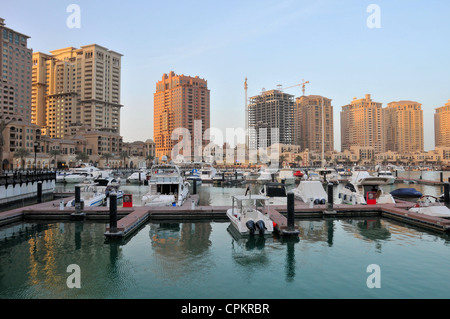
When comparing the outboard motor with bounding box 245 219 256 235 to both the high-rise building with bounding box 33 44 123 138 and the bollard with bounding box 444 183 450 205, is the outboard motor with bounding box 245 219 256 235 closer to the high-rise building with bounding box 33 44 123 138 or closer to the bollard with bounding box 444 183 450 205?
the bollard with bounding box 444 183 450 205

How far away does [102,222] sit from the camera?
2661 centimetres

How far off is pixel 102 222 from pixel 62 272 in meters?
12.2

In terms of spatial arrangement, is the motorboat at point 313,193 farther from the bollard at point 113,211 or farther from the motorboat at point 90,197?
the motorboat at point 90,197

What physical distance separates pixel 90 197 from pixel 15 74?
147 metres

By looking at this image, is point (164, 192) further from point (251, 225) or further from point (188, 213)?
point (251, 225)

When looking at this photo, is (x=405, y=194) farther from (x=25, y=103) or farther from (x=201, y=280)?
(x=25, y=103)

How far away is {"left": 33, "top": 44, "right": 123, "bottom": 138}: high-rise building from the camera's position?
166 meters

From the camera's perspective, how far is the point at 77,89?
17338 centimetres

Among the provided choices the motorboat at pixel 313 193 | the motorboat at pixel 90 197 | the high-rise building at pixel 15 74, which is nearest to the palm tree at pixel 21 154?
the high-rise building at pixel 15 74

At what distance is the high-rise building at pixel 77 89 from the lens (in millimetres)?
166375

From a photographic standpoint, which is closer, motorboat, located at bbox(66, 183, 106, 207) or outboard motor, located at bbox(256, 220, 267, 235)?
outboard motor, located at bbox(256, 220, 267, 235)

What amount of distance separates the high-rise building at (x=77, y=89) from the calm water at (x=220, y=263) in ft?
500

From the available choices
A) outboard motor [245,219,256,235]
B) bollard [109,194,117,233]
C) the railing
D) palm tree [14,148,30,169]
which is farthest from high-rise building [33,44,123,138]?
outboard motor [245,219,256,235]

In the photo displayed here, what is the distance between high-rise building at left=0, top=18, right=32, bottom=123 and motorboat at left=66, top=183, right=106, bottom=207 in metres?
125
